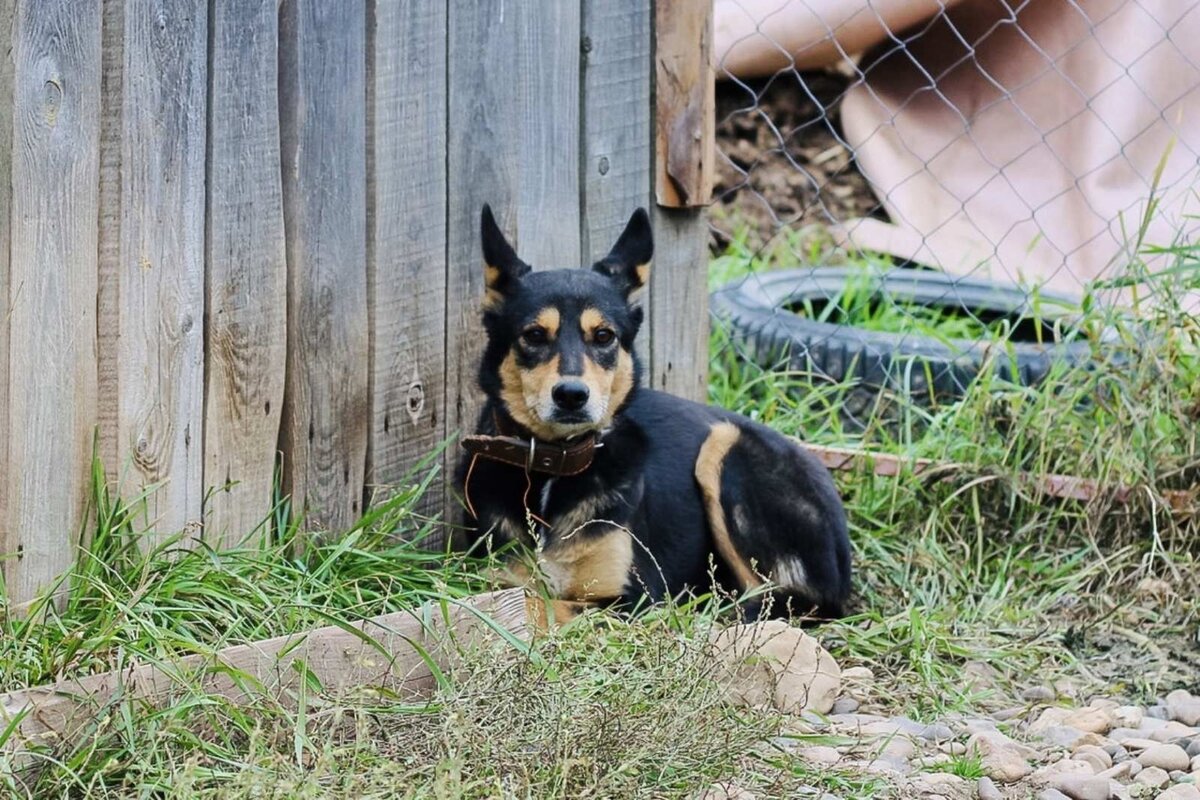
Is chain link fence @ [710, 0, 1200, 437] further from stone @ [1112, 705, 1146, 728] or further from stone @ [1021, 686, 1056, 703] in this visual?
stone @ [1112, 705, 1146, 728]

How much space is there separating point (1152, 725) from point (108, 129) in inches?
127

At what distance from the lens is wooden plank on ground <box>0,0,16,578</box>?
12.1 ft

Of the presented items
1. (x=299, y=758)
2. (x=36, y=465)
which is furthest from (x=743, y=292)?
(x=299, y=758)

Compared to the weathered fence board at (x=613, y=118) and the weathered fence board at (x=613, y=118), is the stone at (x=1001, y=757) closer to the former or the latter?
the weathered fence board at (x=613, y=118)

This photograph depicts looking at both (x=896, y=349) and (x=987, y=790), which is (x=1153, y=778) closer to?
(x=987, y=790)

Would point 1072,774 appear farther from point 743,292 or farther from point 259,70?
point 743,292

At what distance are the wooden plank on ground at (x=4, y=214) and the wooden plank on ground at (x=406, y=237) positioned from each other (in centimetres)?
110

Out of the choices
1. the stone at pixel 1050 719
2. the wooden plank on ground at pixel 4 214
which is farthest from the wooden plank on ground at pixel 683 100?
the wooden plank on ground at pixel 4 214

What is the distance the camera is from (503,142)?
4.85 metres

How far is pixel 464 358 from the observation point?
4.87 meters

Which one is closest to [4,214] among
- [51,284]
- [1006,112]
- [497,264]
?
[51,284]

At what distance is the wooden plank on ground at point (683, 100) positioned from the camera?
204 inches

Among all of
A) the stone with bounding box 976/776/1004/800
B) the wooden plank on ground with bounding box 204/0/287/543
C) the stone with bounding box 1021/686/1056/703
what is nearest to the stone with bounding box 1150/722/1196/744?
the stone with bounding box 1021/686/1056/703

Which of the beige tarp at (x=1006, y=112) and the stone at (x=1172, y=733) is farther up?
the beige tarp at (x=1006, y=112)
